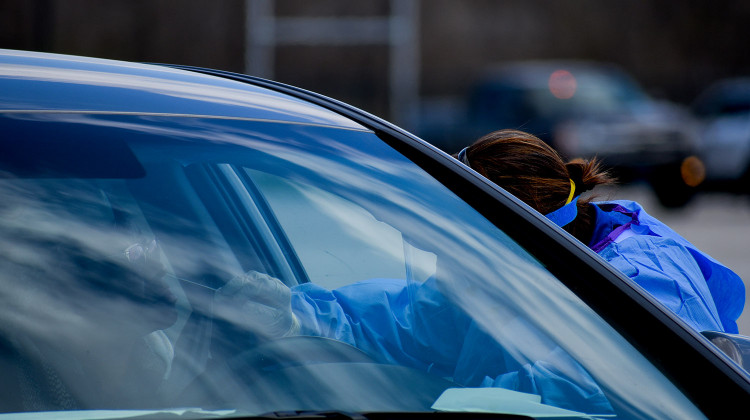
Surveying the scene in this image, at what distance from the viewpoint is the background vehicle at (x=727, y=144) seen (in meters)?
15.1

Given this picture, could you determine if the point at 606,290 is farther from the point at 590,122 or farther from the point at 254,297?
the point at 590,122

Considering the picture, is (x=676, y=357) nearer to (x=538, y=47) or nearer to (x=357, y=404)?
(x=357, y=404)

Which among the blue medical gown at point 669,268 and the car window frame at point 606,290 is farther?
the blue medical gown at point 669,268

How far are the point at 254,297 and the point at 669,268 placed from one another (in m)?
0.98

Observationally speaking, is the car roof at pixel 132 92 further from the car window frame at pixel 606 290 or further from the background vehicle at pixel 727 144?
the background vehicle at pixel 727 144

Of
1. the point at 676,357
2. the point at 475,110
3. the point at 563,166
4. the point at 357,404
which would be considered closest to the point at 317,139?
the point at 357,404

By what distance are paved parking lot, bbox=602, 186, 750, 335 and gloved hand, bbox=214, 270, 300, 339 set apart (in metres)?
5.07

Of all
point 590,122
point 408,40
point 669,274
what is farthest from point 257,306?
point 408,40

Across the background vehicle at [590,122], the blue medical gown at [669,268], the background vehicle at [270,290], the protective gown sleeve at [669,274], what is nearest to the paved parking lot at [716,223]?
the background vehicle at [590,122]

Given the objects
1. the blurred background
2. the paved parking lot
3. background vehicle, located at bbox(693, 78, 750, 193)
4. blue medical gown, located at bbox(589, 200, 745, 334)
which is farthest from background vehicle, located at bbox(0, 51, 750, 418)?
the blurred background

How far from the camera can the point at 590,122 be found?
43.7 ft

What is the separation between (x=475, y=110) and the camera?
14.5m

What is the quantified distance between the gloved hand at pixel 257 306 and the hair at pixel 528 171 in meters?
0.77

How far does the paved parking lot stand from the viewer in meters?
9.20
